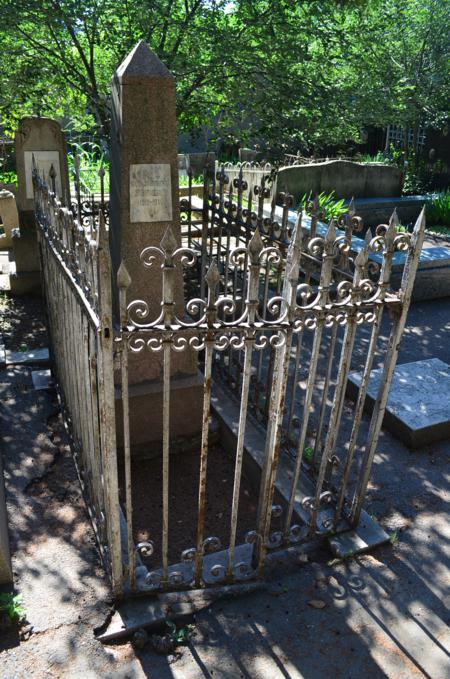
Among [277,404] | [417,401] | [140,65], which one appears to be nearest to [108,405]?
[277,404]

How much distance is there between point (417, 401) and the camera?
5.04 m

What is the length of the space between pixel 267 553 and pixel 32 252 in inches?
232

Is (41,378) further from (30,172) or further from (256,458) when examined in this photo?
(30,172)

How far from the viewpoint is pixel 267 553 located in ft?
11.5

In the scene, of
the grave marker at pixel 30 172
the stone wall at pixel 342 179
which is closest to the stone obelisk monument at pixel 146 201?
the grave marker at pixel 30 172

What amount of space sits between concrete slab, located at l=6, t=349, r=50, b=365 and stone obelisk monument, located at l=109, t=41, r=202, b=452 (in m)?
1.83

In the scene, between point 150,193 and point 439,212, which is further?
point 439,212

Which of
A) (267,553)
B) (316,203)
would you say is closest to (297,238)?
(316,203)

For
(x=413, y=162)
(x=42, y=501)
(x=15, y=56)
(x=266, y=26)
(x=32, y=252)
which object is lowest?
(x=42, y=501)

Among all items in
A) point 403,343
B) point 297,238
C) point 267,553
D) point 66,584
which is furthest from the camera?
point 403,343

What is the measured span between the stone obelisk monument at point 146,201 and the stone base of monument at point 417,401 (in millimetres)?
1697

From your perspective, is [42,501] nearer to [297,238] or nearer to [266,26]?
[297,238]

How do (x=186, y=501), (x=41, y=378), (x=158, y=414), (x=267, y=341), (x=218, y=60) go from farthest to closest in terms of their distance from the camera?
(x=218, y=60)
(x=41, y=378)
(x=158, y=414)
(x=186, y=501)
(x=267, y=341)

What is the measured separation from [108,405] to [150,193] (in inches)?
75.8
